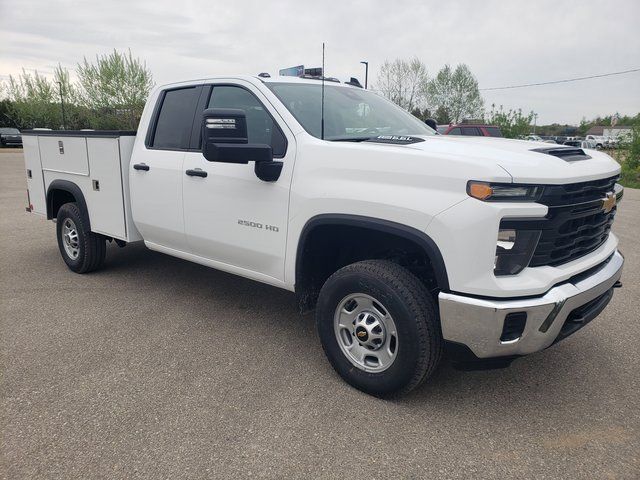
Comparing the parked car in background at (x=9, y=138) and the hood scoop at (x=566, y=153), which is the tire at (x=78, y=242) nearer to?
the hood scoop at (x=566, y=153)

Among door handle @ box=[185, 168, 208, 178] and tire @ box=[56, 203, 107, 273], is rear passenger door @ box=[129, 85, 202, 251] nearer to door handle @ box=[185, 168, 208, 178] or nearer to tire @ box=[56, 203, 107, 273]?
door handle @ box=[185, 168, 208, 178]

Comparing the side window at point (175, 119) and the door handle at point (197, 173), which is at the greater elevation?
the side window at point (175, 119)

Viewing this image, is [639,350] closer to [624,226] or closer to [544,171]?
[544,171]

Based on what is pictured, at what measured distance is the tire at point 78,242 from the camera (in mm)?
5273

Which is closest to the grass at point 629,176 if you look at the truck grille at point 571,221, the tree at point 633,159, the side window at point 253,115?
the tree at point 633,159

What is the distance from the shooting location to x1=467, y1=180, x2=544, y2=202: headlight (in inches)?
96.7

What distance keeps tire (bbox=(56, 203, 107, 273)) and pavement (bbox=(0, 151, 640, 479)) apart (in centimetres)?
83

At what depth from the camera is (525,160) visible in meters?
2.60

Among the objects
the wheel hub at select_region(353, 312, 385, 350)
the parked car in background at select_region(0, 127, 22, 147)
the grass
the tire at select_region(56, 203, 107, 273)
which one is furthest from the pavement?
the parked car in background at select_region(0, 127, 22, 147)

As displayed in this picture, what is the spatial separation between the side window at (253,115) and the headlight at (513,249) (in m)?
1.56

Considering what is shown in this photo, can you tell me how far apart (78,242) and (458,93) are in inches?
2034

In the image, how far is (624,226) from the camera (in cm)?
873

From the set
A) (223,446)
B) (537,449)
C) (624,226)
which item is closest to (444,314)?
(537,449)

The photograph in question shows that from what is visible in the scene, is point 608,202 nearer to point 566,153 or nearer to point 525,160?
point 566,153
